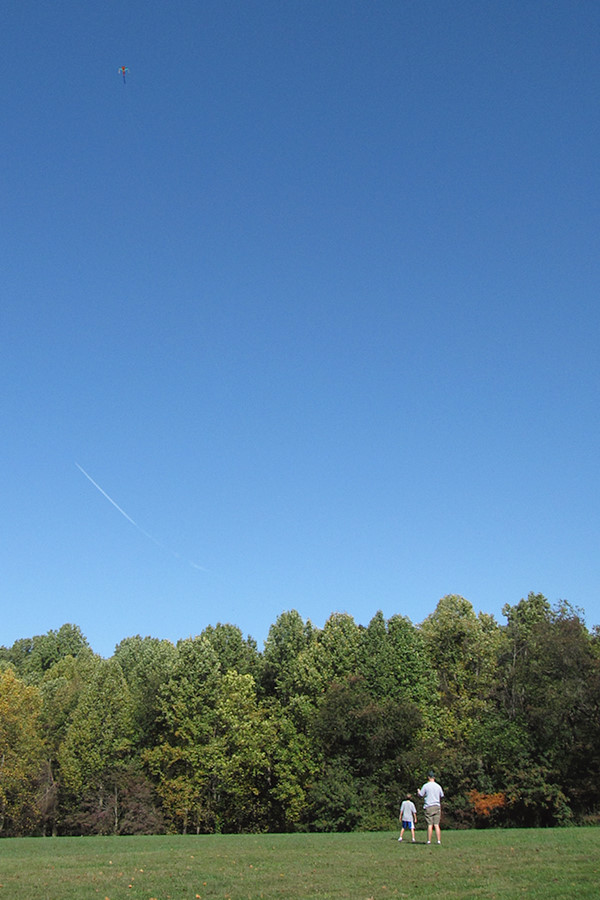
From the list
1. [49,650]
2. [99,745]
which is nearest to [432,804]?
[99,745]

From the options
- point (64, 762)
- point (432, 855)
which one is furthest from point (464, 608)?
point (432, 855)

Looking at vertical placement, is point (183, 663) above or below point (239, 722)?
above

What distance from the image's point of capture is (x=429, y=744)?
196ft

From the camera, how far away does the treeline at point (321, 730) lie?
58.0 m

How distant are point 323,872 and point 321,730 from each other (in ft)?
149

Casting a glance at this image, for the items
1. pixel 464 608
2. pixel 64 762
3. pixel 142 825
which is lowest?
pixel 142 825

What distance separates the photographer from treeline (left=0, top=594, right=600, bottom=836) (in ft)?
190

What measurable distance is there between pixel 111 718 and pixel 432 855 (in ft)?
204

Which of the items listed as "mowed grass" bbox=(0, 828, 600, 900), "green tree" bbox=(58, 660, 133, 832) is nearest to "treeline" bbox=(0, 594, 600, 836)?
"green tree" bbox=(58, 660, 133, 832)

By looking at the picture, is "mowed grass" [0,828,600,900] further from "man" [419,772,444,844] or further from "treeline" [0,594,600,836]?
"treeline" [0,594,600,836]

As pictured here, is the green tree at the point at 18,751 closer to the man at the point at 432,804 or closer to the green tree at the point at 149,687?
the green tree at the point at 149,687

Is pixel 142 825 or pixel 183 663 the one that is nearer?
pixel 142 825

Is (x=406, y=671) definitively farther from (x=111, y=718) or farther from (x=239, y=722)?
(x=111, y=718)

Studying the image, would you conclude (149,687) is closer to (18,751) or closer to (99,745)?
(99,745)
